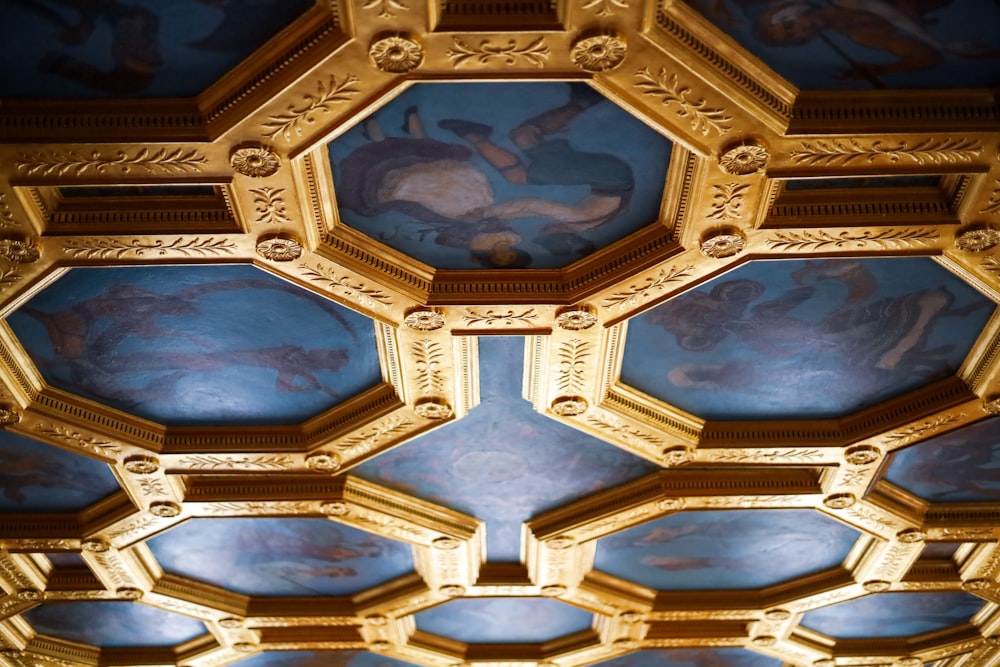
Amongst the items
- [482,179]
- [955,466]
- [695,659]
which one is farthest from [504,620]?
[482,179]

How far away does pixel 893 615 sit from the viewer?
17.3 metres

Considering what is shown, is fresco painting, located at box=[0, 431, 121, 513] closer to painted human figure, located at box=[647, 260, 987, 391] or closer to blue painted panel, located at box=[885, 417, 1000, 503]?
painted human figure, located at box=[647, 260, 987, 391]

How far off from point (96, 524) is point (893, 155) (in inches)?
418

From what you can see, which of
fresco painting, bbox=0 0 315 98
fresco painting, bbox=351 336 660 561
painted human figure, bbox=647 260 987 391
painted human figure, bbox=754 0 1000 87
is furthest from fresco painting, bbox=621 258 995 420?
fresco painting, bbox=0 0 315 98

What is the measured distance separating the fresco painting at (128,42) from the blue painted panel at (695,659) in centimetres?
1313

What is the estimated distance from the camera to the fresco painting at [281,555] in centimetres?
1452

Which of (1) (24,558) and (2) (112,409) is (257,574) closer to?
(1) (24,558)

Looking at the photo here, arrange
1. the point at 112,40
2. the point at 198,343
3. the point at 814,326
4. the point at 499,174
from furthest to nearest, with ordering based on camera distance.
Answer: the point at 198,343
the point at 814,326
the point at 499,174
the point at 112,40

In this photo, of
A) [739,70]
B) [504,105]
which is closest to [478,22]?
[504,105]

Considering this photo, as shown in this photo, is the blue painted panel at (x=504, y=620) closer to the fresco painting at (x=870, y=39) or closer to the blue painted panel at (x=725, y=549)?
the blue painted panel at (x=725, y=549)

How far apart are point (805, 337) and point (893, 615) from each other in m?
8.33

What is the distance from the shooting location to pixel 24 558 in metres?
14.6

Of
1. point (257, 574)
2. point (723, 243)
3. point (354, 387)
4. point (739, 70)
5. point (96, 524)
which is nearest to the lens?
point (739, 70)

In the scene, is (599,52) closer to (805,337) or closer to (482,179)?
(482,179)
